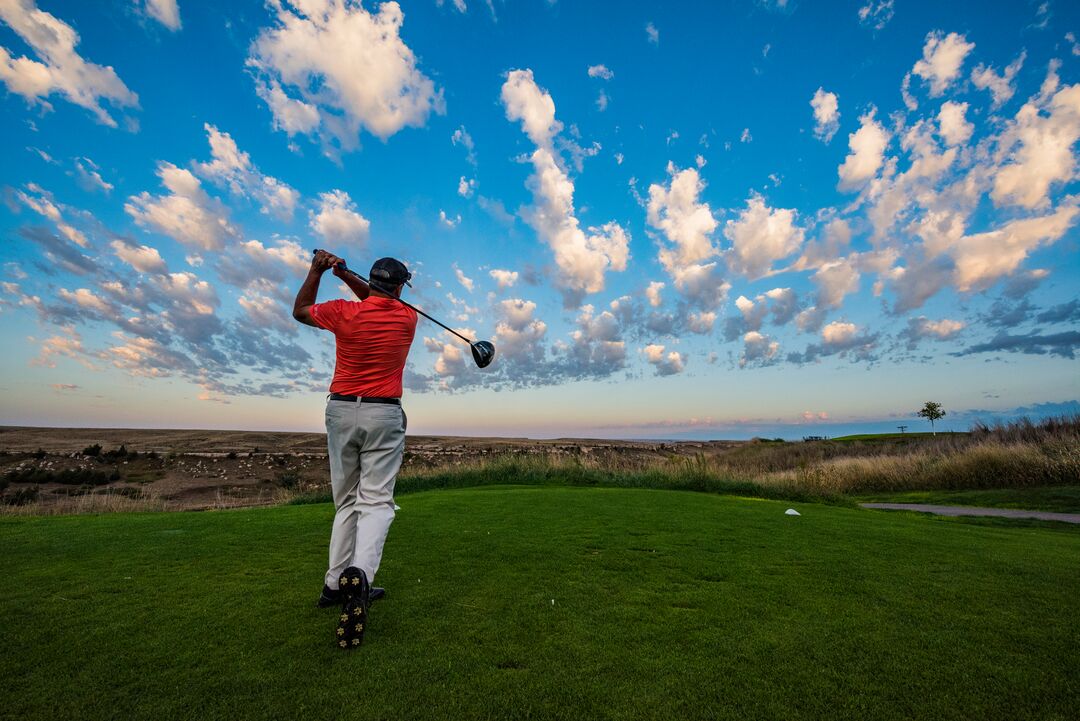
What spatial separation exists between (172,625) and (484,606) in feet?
5.92

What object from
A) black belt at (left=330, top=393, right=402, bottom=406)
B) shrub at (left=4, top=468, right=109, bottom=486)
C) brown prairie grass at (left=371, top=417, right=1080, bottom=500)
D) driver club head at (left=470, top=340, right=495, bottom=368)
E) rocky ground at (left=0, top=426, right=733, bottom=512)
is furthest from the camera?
shrub at (left=4, top=468, right=109, bottom=486)

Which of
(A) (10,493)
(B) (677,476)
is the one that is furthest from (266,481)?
(B) (677,476)

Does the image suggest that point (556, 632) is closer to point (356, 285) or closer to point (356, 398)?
point (356, 398)

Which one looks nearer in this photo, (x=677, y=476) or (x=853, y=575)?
(x=853, y=575)

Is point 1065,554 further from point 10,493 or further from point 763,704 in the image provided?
point 10,493

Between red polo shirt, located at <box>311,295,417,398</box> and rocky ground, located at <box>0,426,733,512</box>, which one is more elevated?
red polo shirt, located at <box>311,295,417,398</box>

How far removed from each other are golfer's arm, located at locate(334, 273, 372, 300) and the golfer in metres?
0.29

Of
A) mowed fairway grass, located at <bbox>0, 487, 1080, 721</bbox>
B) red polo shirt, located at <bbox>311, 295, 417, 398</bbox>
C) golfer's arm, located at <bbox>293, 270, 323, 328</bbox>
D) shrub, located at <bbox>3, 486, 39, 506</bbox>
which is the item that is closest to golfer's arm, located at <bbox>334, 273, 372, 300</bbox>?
golfer's arm, located at <bbox>293, 270, 323, 328</bbox>

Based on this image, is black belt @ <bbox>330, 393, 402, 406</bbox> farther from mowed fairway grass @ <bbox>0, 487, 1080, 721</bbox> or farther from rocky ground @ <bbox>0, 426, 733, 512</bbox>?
rocky ground @ <bbox>0, 426, 733, 512</bbox>

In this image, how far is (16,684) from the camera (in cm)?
209

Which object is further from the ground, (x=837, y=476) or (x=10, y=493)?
(x=837, y=476)

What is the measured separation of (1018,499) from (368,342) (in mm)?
16343

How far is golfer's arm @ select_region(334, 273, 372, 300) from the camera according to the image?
385cm

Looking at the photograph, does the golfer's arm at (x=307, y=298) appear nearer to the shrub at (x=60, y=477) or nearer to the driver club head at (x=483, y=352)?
the driver club head at (x=483, y=352)
